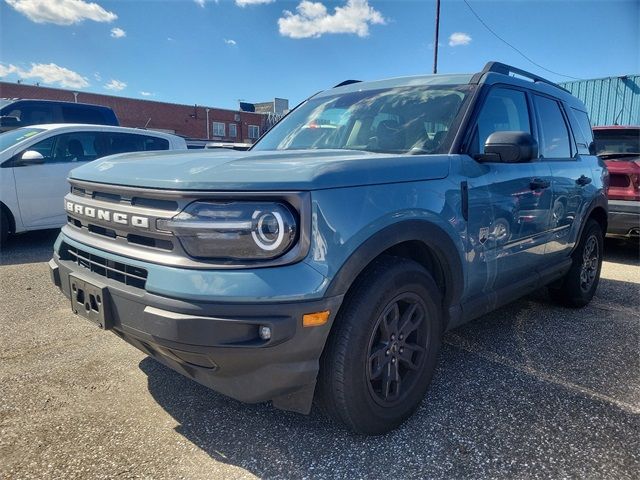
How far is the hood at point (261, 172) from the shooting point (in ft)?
6.12

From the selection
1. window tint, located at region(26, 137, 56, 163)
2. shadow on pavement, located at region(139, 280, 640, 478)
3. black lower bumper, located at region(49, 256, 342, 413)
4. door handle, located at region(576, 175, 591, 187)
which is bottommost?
shadow on pavement, located at region(139, 280, 640, 478)

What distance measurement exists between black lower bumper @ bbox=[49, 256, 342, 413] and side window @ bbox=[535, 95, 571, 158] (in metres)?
2.58

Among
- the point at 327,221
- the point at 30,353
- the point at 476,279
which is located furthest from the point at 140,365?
the point at 476,279

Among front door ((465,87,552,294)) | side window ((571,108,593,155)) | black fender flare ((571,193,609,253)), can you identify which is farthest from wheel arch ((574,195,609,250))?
front door ((465,87,552,294))

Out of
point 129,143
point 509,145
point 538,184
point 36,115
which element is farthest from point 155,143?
point 509,145

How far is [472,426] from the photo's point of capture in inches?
95.7

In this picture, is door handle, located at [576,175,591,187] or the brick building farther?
the brick building

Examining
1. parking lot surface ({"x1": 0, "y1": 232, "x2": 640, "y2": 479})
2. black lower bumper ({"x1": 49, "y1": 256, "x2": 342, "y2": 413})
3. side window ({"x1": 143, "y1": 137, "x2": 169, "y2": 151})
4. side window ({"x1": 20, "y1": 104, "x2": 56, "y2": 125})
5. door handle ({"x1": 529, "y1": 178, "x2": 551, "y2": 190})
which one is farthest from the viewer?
side window ({"x1": 20, "y1": 104, "x2": 56, "y2": 125})

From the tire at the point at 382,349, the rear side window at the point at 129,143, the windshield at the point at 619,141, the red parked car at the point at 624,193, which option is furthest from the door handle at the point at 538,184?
the rear side window at the point at 129,143

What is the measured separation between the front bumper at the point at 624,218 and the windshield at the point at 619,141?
1.16 meters

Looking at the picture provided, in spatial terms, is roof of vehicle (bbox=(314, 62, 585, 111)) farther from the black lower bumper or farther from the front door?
the black lower bumper

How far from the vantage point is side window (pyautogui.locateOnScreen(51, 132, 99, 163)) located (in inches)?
259

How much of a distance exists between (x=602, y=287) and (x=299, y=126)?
3990mm

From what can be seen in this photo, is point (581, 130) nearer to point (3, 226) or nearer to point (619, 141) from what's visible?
point (619, 141)
